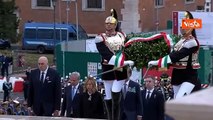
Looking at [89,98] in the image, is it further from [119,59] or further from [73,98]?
[119,59]

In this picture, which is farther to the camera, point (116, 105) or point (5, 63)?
point (5, 63)

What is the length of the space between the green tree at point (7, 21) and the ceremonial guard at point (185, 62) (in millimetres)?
33031

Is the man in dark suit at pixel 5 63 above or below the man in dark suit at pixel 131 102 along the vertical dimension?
below

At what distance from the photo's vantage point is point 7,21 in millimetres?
42031

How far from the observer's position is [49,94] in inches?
400

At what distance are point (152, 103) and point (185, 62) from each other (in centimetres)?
122

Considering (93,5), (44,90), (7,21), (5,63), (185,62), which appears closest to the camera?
(185,62)

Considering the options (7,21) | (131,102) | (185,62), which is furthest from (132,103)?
(7,21)

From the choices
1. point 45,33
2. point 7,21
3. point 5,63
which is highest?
point 7,21

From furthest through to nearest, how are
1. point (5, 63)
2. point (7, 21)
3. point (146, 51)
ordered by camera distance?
point (7, 21) < point (5, 63) < point (146, 51)

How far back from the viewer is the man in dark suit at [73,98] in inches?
418

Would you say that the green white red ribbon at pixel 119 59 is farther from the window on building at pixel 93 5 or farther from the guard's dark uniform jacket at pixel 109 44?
the window on building at pixel 93 5

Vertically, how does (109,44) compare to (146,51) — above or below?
above

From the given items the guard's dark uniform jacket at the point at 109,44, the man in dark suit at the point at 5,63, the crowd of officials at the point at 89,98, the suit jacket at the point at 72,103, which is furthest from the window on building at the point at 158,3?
the guard's dark uniform jacket at the point at 109,44
